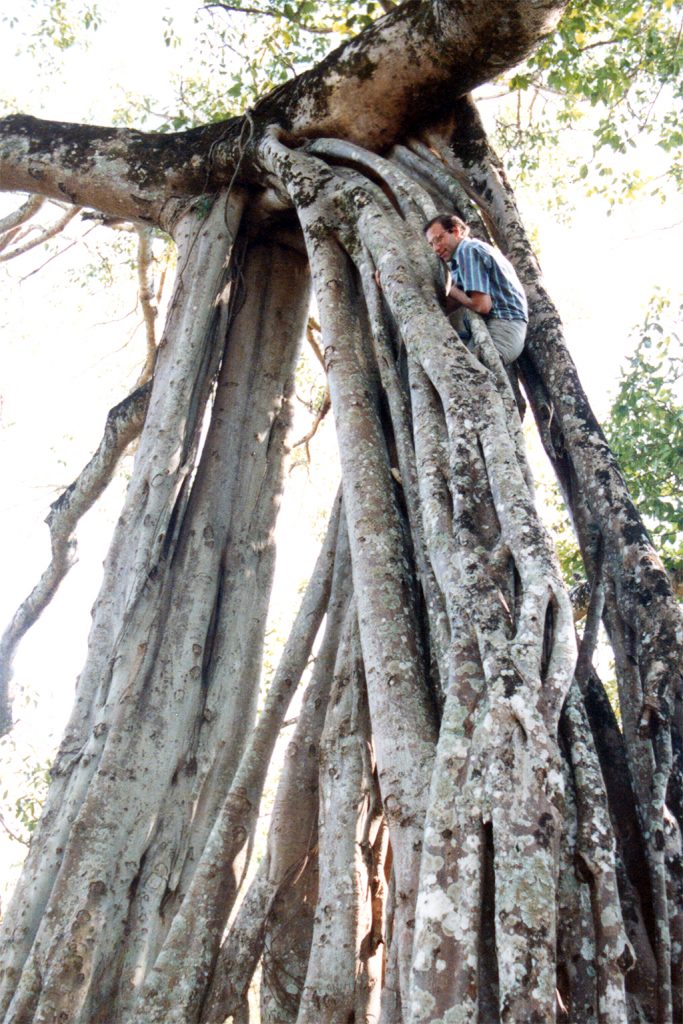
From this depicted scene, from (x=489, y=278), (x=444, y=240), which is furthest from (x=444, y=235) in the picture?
(x=489, y=278)

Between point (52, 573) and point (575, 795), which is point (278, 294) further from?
point (575, 795)

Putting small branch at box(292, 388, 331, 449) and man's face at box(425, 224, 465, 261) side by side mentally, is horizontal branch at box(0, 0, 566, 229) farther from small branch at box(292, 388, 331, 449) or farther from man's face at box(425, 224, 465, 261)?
small branch at box(292, 388, 331, 449)

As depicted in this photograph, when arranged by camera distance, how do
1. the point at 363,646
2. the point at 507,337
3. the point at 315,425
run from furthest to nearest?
the point at 315,425
the point at 507,337
the point at 363,646

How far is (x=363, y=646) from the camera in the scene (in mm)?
2789

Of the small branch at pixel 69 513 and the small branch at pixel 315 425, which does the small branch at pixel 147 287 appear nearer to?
the small branch at pixel 315 425

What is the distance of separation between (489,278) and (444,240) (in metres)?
0.24

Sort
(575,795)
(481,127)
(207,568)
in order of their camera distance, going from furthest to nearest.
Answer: (481,127) → (207,568) → (575,795)

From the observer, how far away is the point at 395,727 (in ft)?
8.22

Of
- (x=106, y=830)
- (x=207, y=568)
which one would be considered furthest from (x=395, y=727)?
(x=207, y=568)

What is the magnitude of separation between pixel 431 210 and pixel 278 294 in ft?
5.56

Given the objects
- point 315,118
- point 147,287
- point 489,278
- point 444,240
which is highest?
point 147,287

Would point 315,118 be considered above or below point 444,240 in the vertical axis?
above

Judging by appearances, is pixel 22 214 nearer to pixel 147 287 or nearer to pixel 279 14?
pixel 147 287

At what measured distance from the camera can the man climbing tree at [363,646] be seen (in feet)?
6.62
